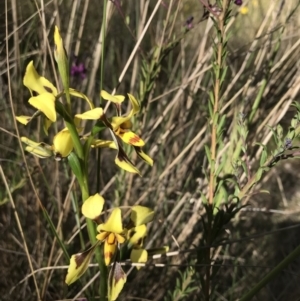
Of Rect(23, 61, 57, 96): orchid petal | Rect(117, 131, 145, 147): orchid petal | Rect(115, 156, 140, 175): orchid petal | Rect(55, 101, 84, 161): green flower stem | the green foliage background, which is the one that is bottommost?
the green foliage background

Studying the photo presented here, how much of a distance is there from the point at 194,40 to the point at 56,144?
1.17 meters

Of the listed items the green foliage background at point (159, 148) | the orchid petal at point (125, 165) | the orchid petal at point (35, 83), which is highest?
the orchid petal at point (35, 83)

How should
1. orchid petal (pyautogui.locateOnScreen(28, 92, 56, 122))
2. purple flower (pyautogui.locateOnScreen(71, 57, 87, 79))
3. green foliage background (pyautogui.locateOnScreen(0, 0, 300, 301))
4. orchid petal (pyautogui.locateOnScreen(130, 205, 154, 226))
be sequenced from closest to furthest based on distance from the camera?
1. orchid petal (pyautogui.locateOnScreen(28, 92, 56, 122))
2. orchid petal (pyautogui.locateOnScreen(130, 205, 154, 226))
3. green foliage background (pyautogui.locateOnScreen(0, 0, 300, 301))
4. purple flower (pyautogui.locateOnScreen(71, 57, 87, 79))

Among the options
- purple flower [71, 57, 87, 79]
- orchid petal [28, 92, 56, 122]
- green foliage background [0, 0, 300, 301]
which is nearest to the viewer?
orchid petal [28, 92, 56, 122]

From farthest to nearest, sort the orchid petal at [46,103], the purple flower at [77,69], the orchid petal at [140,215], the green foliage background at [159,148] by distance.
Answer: the purple flower at [77,69], the green foliage background at [159,148], the orchid petal at [140,215], the orchid petal at [46,103]

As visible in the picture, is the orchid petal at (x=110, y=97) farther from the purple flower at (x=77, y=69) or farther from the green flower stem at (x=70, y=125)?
the purple flower at (x=77, y=69)

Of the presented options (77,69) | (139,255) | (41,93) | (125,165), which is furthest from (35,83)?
(77,69)

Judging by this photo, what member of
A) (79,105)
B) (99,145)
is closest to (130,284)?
(79,105)

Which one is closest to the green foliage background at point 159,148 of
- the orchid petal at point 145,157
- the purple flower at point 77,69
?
the purple flower at point 77,69

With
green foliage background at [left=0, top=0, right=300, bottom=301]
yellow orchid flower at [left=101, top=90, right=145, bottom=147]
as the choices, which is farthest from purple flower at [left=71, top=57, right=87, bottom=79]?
yellow orchid flower at [left=101, top=90, right=145, bottom=147]

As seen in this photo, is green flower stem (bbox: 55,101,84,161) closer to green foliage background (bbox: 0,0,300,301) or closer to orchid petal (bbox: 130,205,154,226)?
orchid petal (bbox: 130,205,154,226)

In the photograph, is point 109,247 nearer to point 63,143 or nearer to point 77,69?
point 63,143

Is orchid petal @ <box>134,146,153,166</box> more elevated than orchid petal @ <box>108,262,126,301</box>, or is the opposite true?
orchid petal @ <box>134,146,153,166</box>

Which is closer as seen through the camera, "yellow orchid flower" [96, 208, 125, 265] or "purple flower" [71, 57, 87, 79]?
"yellow orchid flower" [96, 208, 125, 265]
